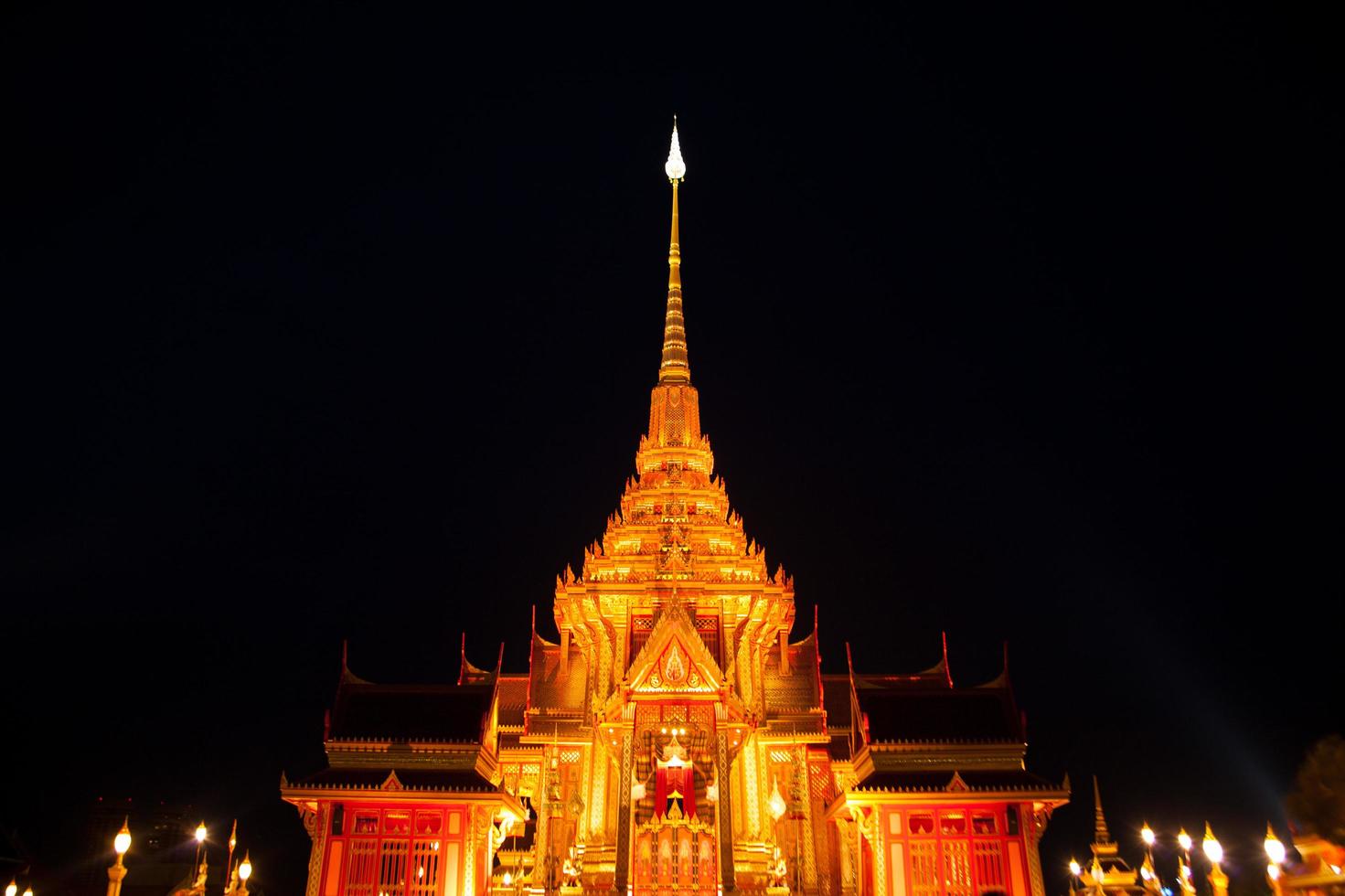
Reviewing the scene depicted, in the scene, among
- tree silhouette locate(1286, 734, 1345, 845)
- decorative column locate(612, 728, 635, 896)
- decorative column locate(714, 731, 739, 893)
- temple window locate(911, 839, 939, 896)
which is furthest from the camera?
decorative column locate(612, 728, 635, 896)

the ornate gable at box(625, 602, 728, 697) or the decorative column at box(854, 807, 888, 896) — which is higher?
the ornate gable at box(625, 602, 728, 697)

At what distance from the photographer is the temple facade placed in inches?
962

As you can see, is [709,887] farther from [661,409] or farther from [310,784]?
[661,409]

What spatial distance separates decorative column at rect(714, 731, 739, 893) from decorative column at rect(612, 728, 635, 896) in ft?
7.62

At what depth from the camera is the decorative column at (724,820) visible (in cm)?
2588

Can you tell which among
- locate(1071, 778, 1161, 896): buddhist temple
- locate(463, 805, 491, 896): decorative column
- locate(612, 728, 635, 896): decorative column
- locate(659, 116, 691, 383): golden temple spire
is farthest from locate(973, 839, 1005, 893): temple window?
locate(659, 116, 691, 383): golden temple spire

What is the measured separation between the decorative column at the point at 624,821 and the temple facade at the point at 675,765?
0.17 feet

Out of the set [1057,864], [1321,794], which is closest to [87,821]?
[1057,864]

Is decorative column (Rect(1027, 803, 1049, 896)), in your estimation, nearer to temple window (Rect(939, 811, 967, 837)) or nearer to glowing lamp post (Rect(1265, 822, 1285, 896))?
temple window (Rect(939, 811, 967, 837))

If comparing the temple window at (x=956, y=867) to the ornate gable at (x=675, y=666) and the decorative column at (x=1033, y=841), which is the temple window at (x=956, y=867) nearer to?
the decorative column at (x=1033, y=841)

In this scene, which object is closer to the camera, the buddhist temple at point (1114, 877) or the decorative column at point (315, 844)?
the buddhist temple at point (1114, 877)

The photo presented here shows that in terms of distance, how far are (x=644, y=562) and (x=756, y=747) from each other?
740cm

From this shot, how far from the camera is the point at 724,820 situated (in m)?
26.8

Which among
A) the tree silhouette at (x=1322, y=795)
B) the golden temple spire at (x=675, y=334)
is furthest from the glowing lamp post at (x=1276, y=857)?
the golden temple spire at (x=675, y=334)
